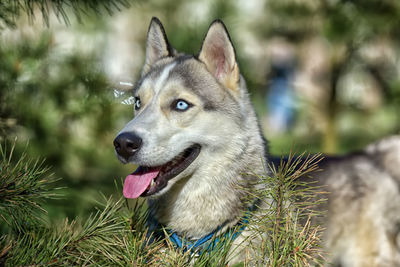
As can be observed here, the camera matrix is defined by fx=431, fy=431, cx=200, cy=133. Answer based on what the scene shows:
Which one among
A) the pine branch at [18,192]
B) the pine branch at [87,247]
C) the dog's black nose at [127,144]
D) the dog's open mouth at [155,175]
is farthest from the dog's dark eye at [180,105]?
the pine branch at [18,192]

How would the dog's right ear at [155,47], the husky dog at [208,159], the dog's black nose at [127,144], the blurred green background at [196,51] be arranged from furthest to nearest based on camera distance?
the blurred green background at [196,51], the dog's right ear at [155,47], the husky dog at [208,159], the dog's black nose at [127,144]

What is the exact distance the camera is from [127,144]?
1.82 metres

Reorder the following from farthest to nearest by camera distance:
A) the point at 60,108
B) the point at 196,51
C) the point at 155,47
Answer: the point at 196,51 < the point at 60,108 < the point at 155,47

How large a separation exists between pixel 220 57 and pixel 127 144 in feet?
2.53

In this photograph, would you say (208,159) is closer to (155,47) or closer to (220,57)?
(220,57)

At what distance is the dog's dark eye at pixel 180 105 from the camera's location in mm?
2129

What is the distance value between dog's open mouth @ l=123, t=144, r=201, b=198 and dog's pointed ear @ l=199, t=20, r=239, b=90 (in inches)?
17.8

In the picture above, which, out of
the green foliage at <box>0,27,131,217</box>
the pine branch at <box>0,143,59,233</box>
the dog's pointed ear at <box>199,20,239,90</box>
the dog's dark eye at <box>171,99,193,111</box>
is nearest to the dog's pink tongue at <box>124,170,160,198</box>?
the dog's dark eye at <box>171,99,193,111</box>

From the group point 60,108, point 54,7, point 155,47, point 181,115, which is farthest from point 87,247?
point 60,108

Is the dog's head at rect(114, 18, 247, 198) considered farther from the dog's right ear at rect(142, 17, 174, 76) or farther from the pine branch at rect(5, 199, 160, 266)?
the pine branch at rect(5, 199, 160, 266)

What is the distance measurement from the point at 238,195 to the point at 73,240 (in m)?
0.86

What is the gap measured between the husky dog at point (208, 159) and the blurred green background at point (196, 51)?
29cm

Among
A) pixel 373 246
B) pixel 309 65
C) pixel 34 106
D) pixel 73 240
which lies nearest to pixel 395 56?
pixel 309 65

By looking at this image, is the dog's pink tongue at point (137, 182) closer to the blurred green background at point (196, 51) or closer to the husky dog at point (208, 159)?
the husky dog at point (208, 159)
